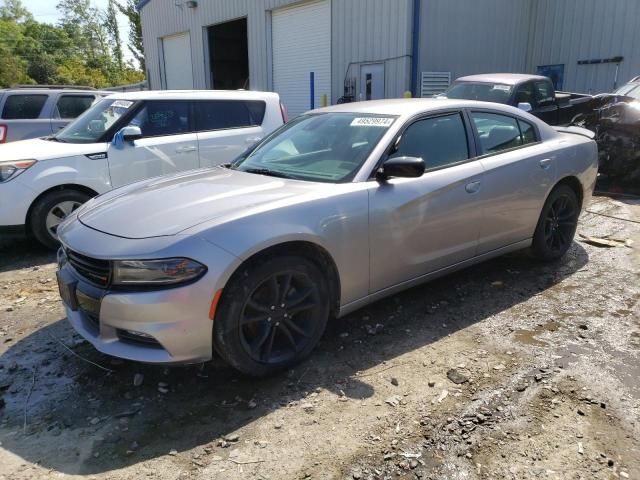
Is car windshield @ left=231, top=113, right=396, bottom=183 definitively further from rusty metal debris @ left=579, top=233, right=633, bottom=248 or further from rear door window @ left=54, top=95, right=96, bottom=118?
rear door window @ left=54, top=95, right=96, bottom=118

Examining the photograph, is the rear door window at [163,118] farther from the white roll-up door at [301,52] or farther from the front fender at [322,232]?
the white roll-up door at [301,52]

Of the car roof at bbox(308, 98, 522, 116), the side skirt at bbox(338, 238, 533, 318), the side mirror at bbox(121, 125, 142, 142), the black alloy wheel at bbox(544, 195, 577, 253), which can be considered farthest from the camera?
the side mirror at bbox(121, 125, 142, 142)

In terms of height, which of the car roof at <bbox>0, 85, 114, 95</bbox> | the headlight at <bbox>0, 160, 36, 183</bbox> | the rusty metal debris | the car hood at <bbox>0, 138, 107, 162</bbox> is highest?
the car roof at <bbox>0, 85, 114, 95</bbox>

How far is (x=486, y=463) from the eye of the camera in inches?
95.1

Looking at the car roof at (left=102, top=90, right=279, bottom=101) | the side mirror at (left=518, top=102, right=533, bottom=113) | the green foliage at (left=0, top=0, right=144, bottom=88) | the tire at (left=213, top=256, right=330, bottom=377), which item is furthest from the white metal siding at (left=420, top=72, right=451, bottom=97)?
the green foliage at (left=0, top=0, right=144, bottom=88)

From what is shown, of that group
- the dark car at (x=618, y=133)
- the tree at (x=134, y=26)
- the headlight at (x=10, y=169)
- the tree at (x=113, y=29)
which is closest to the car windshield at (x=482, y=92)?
the dark car at (x=618, y=133)

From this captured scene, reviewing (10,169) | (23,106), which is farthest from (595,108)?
(23,106)

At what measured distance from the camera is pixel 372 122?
→ 3.77 metres

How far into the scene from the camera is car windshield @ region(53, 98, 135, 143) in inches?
238

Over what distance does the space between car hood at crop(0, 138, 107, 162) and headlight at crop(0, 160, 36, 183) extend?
63 mm

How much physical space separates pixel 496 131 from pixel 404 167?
1.53 metres

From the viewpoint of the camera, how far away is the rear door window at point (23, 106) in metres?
8.88

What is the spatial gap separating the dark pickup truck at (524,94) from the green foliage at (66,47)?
55882mm

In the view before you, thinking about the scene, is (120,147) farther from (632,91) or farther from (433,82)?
(433,82)
